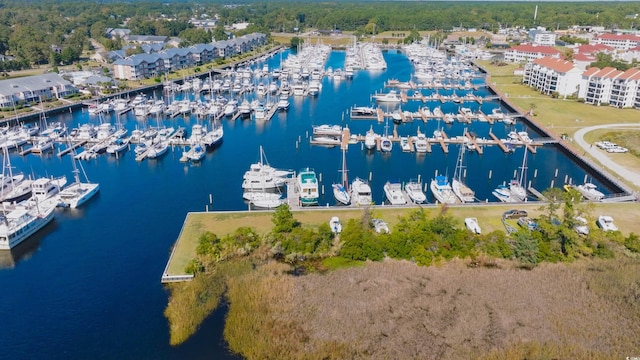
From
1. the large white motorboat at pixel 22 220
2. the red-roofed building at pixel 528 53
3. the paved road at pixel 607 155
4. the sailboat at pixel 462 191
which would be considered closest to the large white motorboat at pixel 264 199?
the sailboat at pixel 462 191

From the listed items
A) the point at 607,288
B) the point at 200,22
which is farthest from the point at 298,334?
the point at 200,22

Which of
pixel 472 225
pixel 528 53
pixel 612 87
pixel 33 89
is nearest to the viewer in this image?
pixel 472 225

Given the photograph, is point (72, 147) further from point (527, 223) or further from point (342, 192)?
point (527, 223)

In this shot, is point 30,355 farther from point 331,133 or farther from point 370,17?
point 370,17

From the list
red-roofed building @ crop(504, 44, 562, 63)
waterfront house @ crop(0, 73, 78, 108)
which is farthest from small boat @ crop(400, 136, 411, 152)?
red-roofed building @ crop(504, 44, 562, 63)

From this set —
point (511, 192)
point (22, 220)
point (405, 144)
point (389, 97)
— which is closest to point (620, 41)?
point (389, 97)

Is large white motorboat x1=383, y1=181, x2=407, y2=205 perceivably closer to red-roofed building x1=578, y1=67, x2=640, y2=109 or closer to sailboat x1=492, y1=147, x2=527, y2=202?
sailboat x1=492, y1=147, x2=527, y2=202

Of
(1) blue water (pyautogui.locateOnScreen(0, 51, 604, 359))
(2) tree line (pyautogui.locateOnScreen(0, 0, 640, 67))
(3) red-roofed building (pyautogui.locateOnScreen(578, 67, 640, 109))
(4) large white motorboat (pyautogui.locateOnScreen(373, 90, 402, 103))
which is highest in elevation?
(2) tree line (pyautogui.locateOnScreen(0, 0, 640, 67))
